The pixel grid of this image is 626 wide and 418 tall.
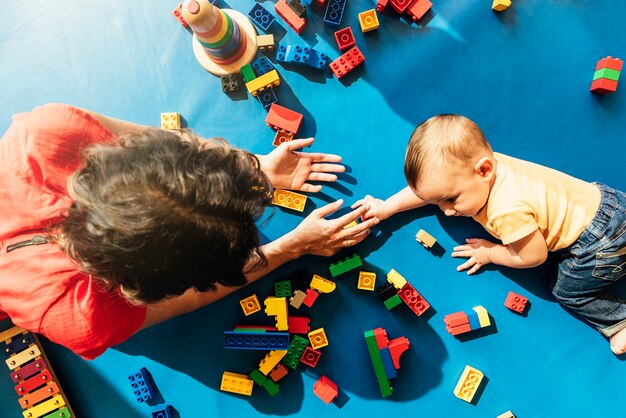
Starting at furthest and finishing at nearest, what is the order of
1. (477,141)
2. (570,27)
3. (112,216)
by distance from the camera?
1. (570,27)
2. (477,141)
3. (112,216)

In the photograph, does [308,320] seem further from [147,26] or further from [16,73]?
[16,73]

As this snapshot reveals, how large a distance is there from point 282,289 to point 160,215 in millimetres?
566

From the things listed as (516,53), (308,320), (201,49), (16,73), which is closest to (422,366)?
(308,320)

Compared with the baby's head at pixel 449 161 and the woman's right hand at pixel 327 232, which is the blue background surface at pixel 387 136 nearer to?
the woman's right hand at pixel 327 232

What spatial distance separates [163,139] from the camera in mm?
656

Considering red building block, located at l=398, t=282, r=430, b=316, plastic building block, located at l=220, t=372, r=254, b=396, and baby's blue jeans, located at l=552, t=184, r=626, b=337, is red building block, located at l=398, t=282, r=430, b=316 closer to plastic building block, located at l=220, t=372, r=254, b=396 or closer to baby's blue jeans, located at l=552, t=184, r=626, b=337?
baby's blue jeans, located at l=552, t=184, r=626, b=337

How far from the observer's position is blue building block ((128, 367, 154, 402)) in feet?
3.68

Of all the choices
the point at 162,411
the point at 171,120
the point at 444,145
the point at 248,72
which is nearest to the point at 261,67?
the point at 248,72

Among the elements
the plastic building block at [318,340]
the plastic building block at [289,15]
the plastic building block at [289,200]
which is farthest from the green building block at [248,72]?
the plastic building block at [318,340]

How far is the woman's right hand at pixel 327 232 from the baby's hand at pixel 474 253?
21 centimetres

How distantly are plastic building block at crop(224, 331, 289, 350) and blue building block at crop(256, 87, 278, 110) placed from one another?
0.54m

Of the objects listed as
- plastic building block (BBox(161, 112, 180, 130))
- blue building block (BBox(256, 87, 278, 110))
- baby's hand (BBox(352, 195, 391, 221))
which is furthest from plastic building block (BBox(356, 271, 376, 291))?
plastic building block (BBox(161, 112, 180, 130))

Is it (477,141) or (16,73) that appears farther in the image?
(16,73)

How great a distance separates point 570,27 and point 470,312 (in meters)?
0.70
